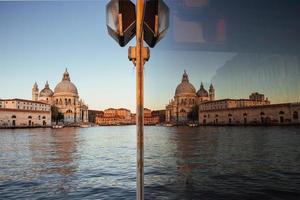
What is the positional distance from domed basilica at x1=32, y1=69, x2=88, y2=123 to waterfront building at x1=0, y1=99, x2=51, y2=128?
12.3 metres

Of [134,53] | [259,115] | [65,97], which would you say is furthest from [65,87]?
[134,53]

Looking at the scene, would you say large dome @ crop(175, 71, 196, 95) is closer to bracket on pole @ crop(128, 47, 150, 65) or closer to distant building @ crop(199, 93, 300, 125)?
distant building @ crop(199, 93, 300, 125)

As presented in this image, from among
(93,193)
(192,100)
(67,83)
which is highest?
(67,83)

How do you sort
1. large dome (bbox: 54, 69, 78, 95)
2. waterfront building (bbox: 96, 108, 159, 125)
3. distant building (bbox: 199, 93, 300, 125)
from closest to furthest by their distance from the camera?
distant building (bbox: 199, 93, 300, 125) < large dome (bbox: 54, 69, 78, 95) < waterfront building (bbox: 96, 108, 159, 125)

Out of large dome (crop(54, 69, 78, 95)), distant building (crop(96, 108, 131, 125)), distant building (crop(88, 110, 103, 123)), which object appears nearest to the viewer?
large dome (crop(54, 69, 78, 95))

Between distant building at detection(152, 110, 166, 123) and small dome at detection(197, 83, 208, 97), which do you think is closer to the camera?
small dome at detection(197, 83, 208, 97)

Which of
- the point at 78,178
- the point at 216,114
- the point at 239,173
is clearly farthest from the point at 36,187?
the point at 216,114

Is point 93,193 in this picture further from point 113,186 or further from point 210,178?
point 210,178

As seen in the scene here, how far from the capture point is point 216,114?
49.5m

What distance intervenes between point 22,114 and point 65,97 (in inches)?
863

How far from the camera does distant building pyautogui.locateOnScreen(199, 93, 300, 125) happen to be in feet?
118

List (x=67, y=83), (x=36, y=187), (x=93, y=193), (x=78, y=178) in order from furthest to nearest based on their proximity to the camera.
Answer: (x=67, y=83) → (x=78, y=178) → (x=36, y=187) → (x=93, y=193)

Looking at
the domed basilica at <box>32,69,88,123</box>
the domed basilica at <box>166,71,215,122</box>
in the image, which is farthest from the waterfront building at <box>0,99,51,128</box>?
the domed basilica at <box>166,71,215,122</box>

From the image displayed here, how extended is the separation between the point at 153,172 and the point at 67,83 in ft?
225
